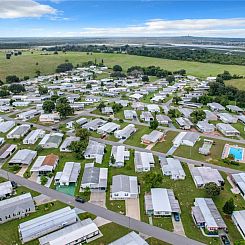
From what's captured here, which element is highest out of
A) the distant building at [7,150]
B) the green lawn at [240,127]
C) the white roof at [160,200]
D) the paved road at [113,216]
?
the white roof at [160,200]

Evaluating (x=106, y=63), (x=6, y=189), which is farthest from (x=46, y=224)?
(x=106, y=63)

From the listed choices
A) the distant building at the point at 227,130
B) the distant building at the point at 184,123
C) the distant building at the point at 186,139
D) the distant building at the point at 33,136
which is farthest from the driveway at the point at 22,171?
the distant building at the point at 227,130

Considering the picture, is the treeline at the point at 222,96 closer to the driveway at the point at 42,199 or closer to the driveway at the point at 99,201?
the driveway at the point at 99,201

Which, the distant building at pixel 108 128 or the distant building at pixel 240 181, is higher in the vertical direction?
the distant building at pixel 108 128

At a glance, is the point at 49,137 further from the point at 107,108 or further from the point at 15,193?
the point at 107,108

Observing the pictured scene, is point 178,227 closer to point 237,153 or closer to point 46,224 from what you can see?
point 46,224

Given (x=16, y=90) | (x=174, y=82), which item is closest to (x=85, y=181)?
(x=16, y=90)
